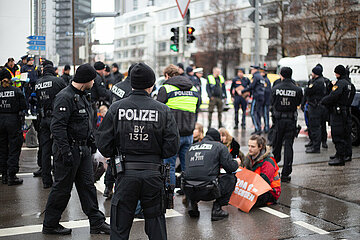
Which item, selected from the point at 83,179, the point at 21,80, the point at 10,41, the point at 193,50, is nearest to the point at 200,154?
the point at 83,179

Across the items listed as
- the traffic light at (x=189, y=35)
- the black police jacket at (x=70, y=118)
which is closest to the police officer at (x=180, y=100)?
the black police jacket at (x=70, y=118)

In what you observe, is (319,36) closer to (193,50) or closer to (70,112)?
(70,112)

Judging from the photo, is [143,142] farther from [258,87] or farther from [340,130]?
[258,87]

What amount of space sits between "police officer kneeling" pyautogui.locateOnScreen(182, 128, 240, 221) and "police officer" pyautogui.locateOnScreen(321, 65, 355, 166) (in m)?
4.06

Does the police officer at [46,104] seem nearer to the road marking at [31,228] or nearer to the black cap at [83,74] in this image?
the road marking at [31,228]

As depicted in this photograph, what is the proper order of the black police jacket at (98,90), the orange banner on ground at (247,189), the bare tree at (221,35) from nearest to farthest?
the orange banner on ground at (247,189), the black police jacket at (98,90), the bare tree at (221,35)

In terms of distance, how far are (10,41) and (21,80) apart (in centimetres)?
214

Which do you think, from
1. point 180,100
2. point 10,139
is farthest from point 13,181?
point 180,100

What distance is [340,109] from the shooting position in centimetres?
917

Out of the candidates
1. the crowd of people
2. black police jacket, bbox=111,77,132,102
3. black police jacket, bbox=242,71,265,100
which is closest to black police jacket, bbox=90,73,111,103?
the crowd of people

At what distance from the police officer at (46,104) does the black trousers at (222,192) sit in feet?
8.99

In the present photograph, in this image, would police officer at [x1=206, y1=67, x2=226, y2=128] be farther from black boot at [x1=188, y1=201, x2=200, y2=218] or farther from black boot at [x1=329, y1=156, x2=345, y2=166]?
black boot at [x1=188, y1=201, x2=200, y2=218]

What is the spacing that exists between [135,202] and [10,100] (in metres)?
4.50

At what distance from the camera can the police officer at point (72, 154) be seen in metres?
5.10
